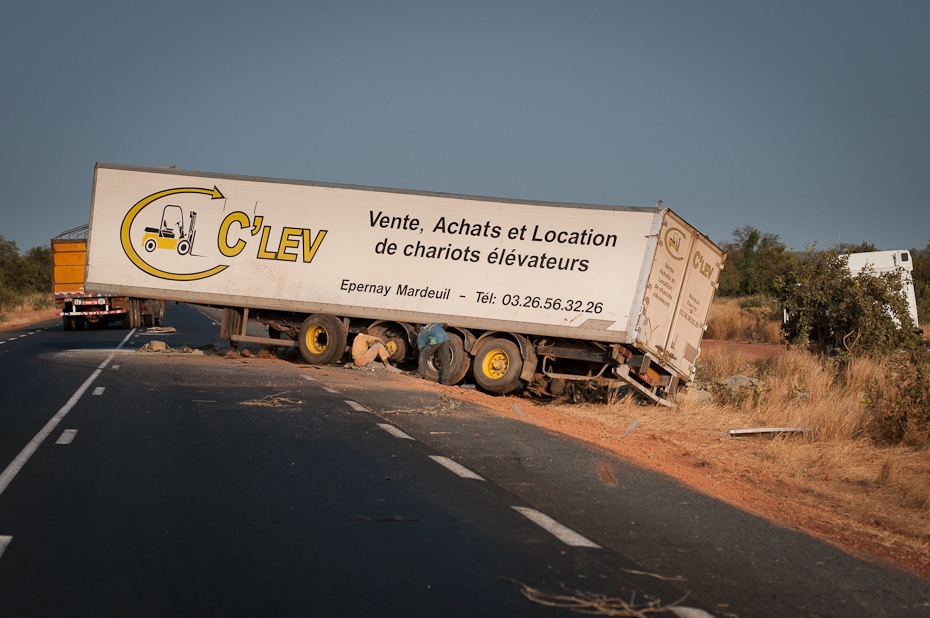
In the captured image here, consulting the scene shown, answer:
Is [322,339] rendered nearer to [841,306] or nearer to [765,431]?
[765,431]

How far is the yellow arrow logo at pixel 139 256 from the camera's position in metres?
21.2

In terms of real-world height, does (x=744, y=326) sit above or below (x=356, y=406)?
above

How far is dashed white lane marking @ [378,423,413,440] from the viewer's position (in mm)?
10664

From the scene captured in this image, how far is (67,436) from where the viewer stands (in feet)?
34.3

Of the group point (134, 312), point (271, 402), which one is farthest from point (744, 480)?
point (134, 312)

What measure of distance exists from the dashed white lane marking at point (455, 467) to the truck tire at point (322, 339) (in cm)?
1185

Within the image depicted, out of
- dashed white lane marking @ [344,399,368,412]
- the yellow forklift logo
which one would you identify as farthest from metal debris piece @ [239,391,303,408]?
the yellow forklift logo

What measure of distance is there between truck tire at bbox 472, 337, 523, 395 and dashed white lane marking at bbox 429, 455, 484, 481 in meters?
9.35

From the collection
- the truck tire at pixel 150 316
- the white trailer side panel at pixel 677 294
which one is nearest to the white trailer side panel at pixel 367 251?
the white trailer side panel at pixel 677 294

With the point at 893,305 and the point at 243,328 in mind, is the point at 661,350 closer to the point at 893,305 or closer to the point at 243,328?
the point at 893,305

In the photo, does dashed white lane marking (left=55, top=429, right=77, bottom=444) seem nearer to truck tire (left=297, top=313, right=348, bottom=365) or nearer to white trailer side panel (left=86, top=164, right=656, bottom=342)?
white trailer side panel (left=86, top=164, right=656, bottom=342)

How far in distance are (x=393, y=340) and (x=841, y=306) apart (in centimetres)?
998

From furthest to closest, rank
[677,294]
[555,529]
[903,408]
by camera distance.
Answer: [677,294] < [903,408] < [555,529]

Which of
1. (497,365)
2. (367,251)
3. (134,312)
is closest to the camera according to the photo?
(497,365)
